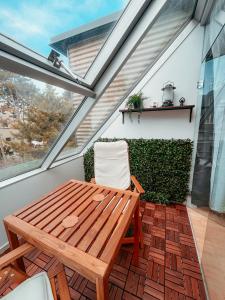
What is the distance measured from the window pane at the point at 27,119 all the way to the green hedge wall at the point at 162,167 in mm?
1282

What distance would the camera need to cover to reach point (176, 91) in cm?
221

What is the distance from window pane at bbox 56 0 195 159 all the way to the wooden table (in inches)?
50.6

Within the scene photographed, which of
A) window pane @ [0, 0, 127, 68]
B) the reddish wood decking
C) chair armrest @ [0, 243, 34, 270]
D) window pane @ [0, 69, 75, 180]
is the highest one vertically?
window pane @ [0, 0, 127, 68]

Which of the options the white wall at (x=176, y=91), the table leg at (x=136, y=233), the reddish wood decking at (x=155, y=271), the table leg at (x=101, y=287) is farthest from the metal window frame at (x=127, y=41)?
the reddish wood decking at (x=155, y=271)

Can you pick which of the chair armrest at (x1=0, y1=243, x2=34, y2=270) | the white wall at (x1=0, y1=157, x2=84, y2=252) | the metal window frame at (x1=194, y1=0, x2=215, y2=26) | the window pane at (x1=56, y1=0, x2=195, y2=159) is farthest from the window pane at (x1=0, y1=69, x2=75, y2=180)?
the metal window frame at (x1=194, y1=0, x2=215, y2=26)

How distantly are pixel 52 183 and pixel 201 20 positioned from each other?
9.99ft

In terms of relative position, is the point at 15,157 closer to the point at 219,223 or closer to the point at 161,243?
the point at 161,243

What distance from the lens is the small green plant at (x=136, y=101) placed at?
2.32 metres

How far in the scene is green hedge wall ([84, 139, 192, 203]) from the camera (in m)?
2.25

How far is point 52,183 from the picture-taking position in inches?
89.0

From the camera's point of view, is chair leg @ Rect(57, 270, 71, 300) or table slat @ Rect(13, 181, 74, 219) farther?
table slat @ Rect(13, 181, 74, 219)

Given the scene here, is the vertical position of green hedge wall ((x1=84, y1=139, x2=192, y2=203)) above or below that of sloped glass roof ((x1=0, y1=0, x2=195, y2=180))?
below

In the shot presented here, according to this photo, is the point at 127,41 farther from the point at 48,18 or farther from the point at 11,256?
the point at 11,256

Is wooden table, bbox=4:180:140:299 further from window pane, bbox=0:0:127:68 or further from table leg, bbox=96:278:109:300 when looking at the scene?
window pane, bbox=0:0:127:68
